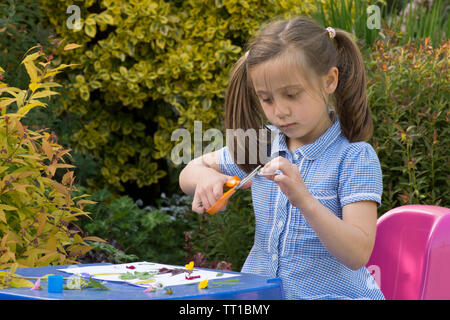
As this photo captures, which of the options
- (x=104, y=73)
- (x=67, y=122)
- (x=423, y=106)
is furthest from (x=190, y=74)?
(x=423, y=106)

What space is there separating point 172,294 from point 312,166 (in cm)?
86

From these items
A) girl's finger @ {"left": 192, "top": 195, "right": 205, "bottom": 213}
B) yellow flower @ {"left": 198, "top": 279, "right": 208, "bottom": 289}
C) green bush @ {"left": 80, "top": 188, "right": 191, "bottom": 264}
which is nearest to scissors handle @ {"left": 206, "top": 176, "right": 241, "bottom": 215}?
girl's finger @ {"left": 192, "top": 195, "right": 205, "bottom": 213}

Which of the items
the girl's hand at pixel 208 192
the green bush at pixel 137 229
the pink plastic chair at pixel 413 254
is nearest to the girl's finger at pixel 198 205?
the girl's hand at pixel 208 192

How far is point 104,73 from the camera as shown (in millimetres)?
4340

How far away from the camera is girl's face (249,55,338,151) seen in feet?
5.97

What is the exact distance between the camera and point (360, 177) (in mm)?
1888

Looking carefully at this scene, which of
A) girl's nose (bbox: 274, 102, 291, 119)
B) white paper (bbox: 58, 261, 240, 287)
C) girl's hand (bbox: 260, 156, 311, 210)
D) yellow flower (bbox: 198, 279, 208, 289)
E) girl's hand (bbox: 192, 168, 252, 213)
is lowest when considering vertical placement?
white paper (bbox: 58, 261, 240, 287)

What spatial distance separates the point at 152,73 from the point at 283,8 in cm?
101

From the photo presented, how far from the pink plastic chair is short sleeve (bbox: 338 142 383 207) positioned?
289 mm

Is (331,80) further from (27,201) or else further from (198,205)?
(27,201)

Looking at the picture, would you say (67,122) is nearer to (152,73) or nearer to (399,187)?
(152,73)

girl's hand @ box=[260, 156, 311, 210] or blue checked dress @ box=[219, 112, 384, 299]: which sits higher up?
girl's hand @ box=[260, 156, 311, 210]

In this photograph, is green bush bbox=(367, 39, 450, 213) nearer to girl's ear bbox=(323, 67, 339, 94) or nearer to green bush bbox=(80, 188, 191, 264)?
girl's ear bbox=(323, 67, 339, 94)

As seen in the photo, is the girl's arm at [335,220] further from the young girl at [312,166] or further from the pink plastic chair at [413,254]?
the pink plastic chair at [413,254]
